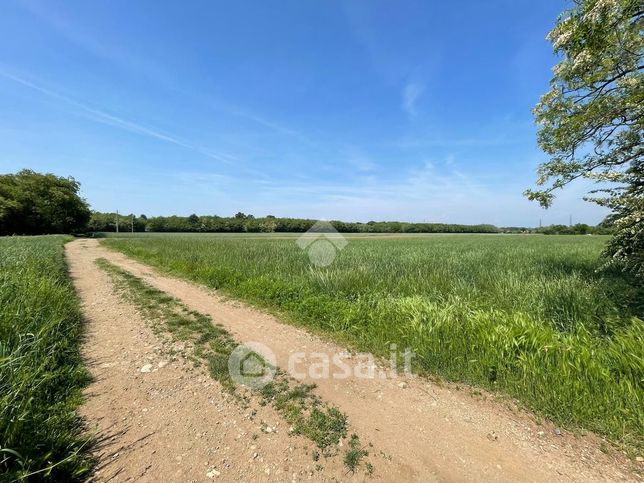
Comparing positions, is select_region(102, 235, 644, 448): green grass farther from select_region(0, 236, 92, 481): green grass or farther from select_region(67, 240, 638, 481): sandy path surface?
select_region(0, 236, 92, 481): green grass


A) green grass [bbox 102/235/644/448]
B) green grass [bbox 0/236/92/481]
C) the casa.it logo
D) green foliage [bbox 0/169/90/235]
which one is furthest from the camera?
green foliage [bbox 0/169/90/235]

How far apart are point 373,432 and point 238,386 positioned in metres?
1.92

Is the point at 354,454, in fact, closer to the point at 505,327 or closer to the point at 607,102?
the point at 505,327

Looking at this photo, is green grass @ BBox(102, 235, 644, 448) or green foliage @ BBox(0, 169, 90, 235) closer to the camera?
green grass @ BBox(102, 235, 644, 448)

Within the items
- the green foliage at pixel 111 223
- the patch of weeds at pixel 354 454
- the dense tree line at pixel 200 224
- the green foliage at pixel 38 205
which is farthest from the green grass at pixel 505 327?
the green foliage at pixel 111 223

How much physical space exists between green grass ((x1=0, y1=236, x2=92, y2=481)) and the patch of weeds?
2334 mm

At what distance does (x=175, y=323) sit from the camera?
248 inches

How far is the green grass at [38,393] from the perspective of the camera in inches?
91.4

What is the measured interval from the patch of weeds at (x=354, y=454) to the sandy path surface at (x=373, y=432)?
11 centimetres

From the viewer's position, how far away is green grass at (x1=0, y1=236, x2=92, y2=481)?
232cm

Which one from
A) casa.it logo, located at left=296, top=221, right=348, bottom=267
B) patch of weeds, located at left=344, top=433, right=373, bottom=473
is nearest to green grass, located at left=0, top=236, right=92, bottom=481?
patch of weeds, located at left=344, top=433, right=373, bottom=473

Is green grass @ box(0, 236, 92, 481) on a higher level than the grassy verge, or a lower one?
higher

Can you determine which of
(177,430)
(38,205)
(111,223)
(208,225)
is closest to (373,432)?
(177,430)

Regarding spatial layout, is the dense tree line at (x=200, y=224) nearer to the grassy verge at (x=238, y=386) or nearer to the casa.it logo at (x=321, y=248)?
the casa.it logo at (x=321, y=248)
